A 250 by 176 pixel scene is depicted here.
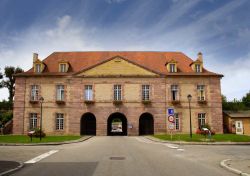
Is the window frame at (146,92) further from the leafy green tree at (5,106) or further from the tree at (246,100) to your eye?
the tree at (246,100)

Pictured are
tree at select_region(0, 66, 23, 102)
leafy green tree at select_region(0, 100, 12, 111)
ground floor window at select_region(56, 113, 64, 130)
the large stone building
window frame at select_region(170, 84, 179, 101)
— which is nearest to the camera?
the large stone building

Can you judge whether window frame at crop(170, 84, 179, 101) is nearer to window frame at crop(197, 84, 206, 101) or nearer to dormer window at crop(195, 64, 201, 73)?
window frame at crop(197, 84, 206, 101)

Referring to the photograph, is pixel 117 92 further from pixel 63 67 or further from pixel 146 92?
pixel 63 67

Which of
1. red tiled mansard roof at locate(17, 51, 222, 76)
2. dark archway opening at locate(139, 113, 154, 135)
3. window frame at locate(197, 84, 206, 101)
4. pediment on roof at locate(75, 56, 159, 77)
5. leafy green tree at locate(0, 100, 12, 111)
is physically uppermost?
red tiled mansard roof at locate(17, 51, 222, 76)

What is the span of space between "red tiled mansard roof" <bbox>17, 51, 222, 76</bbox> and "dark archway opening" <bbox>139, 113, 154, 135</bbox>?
667cm

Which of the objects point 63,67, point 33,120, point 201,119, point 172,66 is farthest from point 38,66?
point 201,119

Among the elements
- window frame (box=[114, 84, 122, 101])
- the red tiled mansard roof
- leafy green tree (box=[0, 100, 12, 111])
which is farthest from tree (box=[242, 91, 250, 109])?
leafy green tree (box=[0, 100, 12, 111])

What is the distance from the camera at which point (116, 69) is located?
37.6 metres

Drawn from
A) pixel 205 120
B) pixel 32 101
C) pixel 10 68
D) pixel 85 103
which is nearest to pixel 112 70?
pixel 85 103

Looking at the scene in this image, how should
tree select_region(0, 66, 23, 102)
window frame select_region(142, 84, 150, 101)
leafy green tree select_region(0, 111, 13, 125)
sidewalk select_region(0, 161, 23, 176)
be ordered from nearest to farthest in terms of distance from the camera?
sidewalk select_region(0, 161, 23, 176) → window frame select_region(142, 84, 150, 101) → leafy green tree select_region(0, 111, 13, 125) → tree select_region(0, 66, 23, 102)

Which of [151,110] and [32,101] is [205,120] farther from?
[32,101]

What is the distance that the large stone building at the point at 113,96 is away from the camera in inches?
1463

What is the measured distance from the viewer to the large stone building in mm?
37156

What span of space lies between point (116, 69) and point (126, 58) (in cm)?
271
